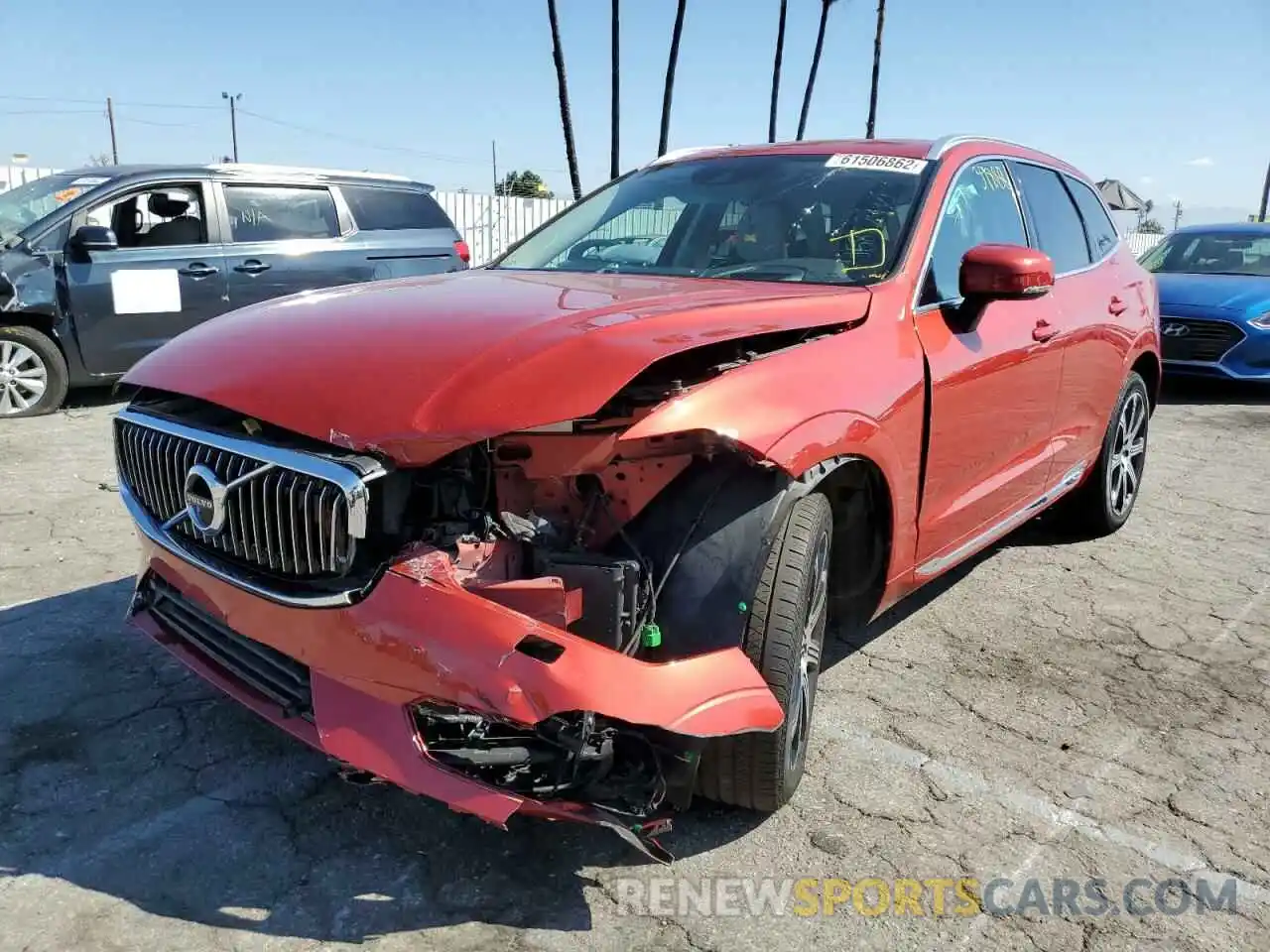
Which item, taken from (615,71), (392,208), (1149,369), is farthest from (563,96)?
(1149,369)

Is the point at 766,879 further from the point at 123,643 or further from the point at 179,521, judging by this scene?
the point at 123,643

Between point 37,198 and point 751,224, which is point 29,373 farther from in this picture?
point 751,224

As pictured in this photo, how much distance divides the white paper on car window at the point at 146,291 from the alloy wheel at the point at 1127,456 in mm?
6602

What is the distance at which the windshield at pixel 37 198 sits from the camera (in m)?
7.69

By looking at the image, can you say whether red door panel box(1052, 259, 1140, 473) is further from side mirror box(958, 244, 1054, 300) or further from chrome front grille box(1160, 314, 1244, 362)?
chrome front grille box(1160, 314, 1244, 362)

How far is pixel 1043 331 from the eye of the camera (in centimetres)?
384

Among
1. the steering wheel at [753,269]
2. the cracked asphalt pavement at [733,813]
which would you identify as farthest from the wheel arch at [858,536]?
the steering wheel at [753,269]

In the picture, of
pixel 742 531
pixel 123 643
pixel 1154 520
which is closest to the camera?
pixel 742 531

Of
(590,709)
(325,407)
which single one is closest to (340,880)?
(590,709)

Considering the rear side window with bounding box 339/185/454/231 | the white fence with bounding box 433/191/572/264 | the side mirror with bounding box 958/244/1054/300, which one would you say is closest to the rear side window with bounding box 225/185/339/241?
the rear side window with bounding box 339/185/454/231

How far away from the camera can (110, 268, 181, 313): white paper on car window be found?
24.8 feet

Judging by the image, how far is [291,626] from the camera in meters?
2.22

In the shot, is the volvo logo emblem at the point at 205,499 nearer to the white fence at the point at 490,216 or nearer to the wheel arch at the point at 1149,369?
the wheel arch at the point at 1149,369

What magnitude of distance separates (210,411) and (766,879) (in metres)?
1.80
